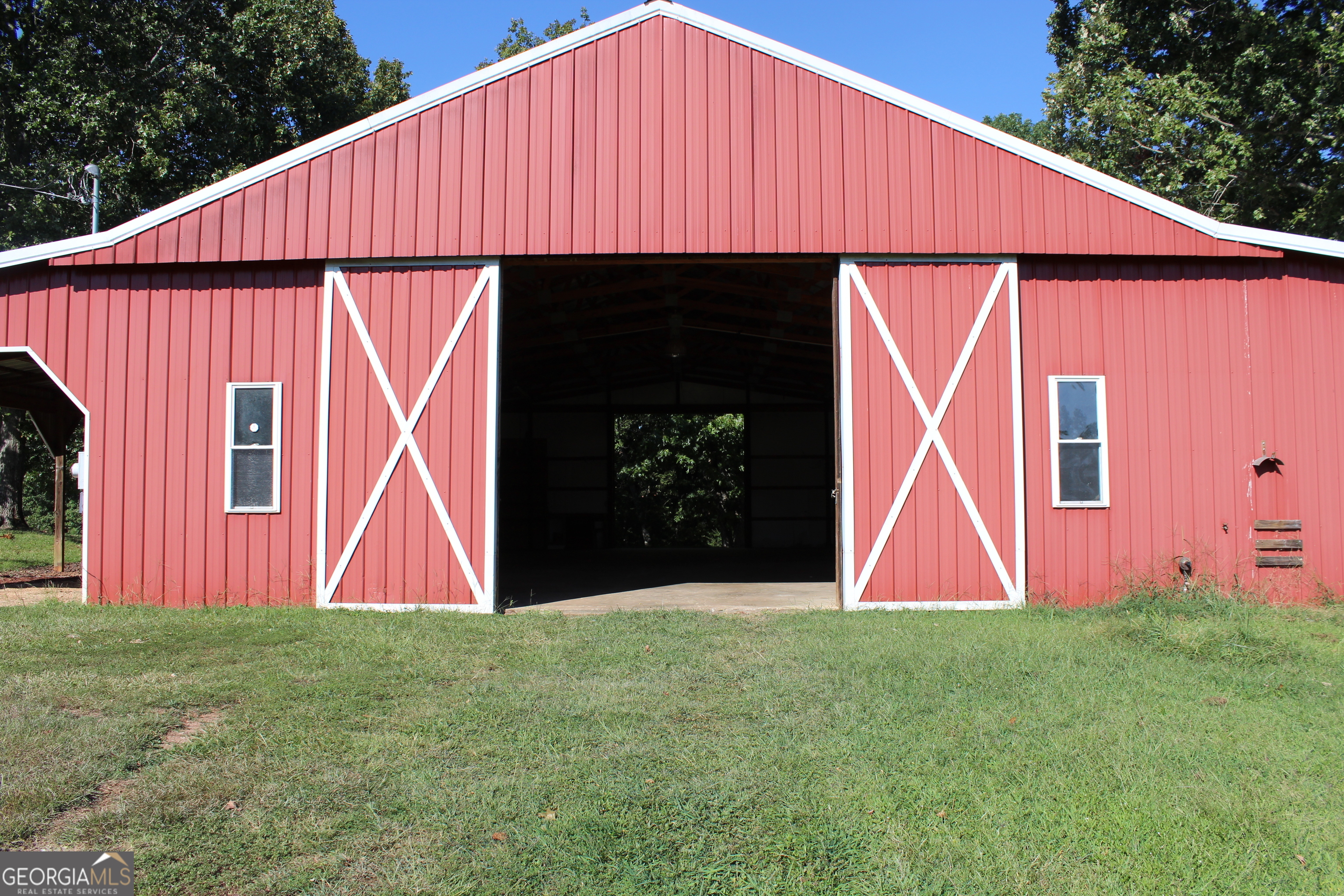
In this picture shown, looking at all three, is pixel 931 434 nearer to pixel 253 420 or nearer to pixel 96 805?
pixel 253 420

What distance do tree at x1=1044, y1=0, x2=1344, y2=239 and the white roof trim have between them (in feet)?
32.5

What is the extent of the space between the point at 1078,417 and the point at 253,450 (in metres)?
7.79

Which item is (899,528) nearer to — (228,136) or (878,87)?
(878,87)

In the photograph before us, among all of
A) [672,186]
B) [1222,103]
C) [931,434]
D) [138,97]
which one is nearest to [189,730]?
[672,186]

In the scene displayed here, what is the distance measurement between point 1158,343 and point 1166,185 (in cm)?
1173

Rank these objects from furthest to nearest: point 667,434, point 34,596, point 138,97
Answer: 1. point 667,434
2. point 138,97
3. point 34,596

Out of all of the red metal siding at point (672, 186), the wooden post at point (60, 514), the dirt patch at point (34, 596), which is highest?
the red metal siding at point (672, 186)

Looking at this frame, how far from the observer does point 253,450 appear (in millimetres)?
8594

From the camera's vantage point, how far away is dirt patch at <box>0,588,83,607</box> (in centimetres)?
891

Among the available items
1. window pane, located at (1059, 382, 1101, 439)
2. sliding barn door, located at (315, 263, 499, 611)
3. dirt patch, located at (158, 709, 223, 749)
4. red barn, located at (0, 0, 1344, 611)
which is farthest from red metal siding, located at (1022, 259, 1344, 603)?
dirt patch, located at (158, 709, 223, 749)

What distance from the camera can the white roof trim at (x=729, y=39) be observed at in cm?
841

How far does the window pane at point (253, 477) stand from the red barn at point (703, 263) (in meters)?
0.03

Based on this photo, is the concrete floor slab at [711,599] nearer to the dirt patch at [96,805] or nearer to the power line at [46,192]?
the dirt patch at [96,805]

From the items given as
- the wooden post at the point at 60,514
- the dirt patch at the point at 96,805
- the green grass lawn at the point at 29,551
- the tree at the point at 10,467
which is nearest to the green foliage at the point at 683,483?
the green grass lawn at the point at 29,551
